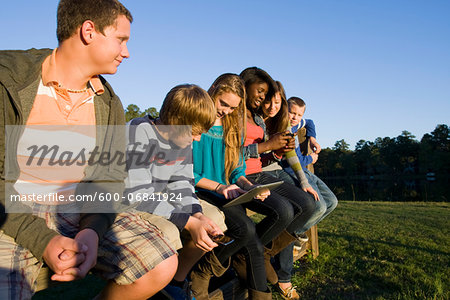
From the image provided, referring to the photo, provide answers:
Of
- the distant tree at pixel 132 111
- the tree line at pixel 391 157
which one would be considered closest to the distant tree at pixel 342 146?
the tree line at pixel 391 157

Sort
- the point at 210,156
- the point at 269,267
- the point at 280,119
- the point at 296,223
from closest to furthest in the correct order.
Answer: the point at 210,156 < the point at 269,267 < the point at 296,223 < the point at 280,119

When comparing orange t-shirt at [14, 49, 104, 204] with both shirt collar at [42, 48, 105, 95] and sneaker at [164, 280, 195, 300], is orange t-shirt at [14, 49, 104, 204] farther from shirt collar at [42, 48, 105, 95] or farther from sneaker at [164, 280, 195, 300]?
sneaker at [164, 280, 195, 300]

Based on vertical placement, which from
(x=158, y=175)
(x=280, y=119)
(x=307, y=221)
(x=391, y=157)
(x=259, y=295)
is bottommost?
(x=391, y=157)

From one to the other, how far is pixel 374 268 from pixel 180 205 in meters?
3.13

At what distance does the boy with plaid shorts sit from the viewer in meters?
1.55

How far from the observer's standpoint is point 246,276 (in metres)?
2.83

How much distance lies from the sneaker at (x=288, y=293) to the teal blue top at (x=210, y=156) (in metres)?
1.36

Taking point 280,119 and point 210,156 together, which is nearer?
point 210,156

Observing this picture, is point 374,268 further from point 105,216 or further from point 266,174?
point 105,216

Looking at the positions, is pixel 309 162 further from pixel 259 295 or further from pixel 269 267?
pixel 259 295

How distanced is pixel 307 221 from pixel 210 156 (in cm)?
136

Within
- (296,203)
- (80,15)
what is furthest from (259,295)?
(80,15)

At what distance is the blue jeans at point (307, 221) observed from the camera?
3.57m

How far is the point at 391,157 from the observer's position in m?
82.8
